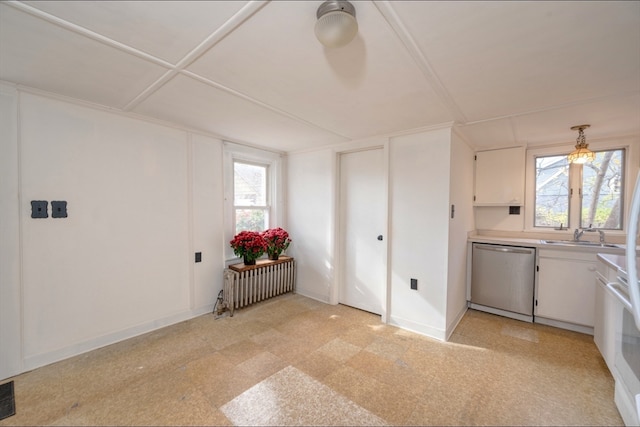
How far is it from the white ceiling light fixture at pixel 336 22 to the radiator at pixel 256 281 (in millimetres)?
2738

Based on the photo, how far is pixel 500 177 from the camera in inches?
135

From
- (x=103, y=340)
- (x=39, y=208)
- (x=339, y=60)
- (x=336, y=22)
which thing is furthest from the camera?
(x=103, y=340)

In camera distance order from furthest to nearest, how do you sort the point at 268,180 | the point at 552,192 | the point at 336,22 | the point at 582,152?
the point at 268,180 < the point at 552,192 < the point at 582,152 < the point at 336,22

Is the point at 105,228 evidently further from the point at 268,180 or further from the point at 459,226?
the point at 459,226

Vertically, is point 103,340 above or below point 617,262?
below

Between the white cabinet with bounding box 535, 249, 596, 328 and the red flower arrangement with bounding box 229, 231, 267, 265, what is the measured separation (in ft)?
11.1

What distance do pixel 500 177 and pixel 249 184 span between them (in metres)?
3.51

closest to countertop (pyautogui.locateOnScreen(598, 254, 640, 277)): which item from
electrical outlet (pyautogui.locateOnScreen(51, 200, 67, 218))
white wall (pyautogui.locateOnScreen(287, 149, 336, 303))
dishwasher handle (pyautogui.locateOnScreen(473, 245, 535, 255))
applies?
dishwasher handle (pyautogui.locateOnScreen(473, 245, 535, 255))

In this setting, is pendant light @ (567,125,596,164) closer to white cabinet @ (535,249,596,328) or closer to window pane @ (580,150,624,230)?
window pane @ (580,150,624,230)

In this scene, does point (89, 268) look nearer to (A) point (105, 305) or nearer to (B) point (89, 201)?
(A) point (105, 305)

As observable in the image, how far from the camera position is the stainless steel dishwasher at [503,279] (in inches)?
118

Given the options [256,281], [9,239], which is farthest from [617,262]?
[9,239]

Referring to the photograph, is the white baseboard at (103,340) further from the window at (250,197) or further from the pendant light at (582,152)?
the pendant light at (582,152)

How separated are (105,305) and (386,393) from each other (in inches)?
102
